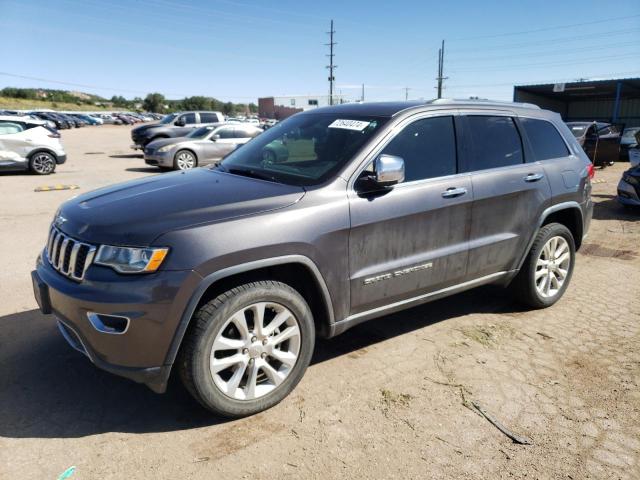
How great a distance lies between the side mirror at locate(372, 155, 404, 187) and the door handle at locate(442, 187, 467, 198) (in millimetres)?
565

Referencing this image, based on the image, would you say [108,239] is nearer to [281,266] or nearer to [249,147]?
[281,266]

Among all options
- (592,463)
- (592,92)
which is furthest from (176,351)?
(592,92)

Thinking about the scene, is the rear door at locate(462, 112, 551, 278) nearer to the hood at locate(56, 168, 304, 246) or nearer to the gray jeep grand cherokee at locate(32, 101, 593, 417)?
the gray jeep grand cherokee at locate(32, 101, 593, 417)

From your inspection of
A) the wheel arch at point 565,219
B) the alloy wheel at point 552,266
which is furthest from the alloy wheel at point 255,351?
the alloy wheel at point 552,266

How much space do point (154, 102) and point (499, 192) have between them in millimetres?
122997

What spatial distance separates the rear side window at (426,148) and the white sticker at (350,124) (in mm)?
261

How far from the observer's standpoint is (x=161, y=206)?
9.44 ft

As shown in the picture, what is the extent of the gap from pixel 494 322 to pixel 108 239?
3.22 m

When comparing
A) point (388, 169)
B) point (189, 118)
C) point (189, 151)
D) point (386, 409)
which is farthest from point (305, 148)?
point (189, 118)

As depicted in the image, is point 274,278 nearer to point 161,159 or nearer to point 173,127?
point 161,159

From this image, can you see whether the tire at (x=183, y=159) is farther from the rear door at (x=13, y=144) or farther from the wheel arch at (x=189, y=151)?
the rear door at (x=13, y=144)

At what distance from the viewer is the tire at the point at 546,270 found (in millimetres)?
4367

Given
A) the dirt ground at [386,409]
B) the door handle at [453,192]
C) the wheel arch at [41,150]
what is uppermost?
the door handle at [453,192]

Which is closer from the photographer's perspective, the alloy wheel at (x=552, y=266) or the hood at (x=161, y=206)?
the hood at (x=161, y=206)
